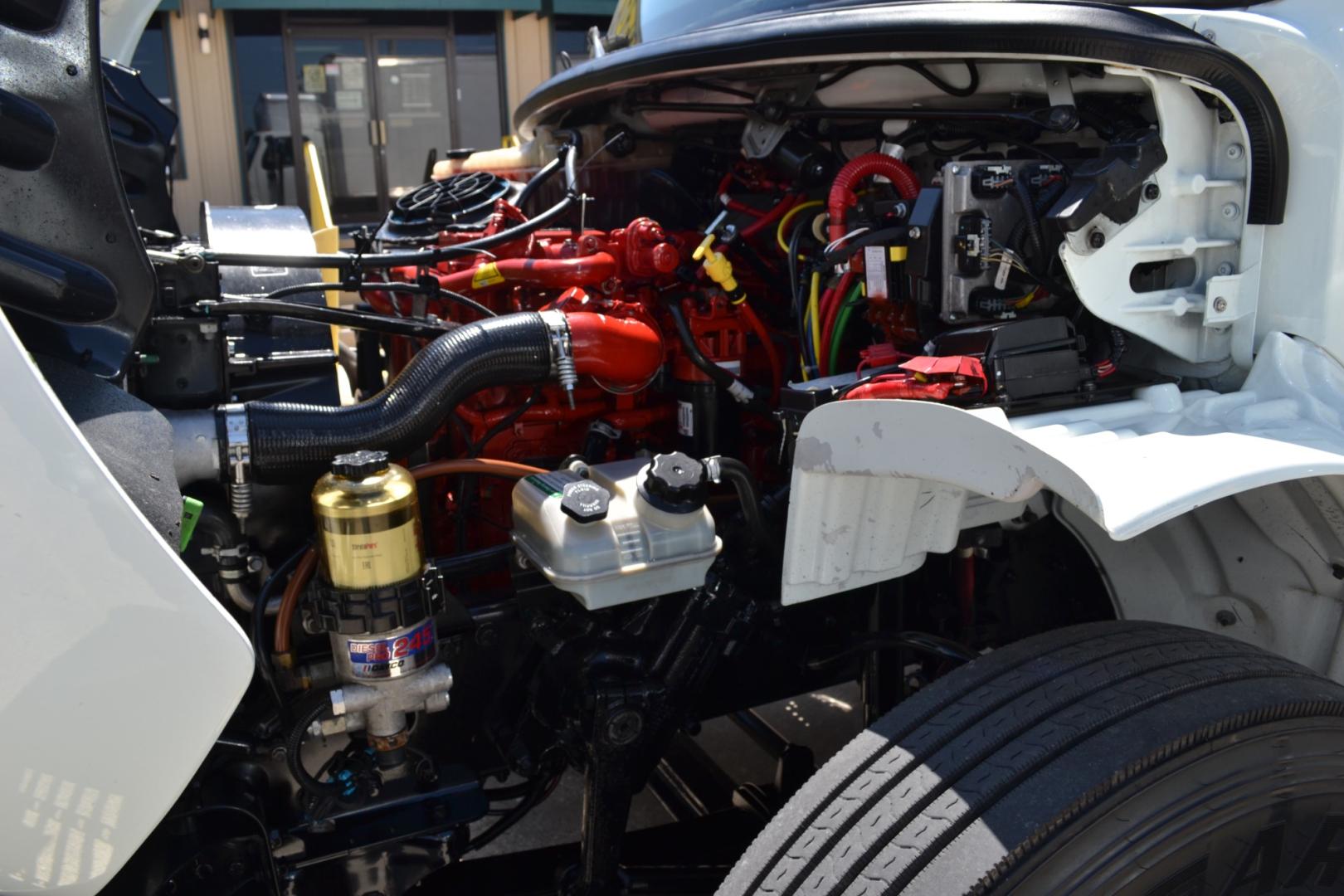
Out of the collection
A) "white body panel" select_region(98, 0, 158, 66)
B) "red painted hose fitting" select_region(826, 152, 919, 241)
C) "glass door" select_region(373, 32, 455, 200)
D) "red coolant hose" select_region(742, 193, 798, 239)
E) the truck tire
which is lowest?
the truck tire

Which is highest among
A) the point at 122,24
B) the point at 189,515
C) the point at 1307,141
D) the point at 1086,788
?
the point at 122,24

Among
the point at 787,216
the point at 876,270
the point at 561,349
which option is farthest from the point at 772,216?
the point at 561,349

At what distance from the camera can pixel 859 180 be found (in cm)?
220

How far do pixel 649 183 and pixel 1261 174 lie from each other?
4.71 ft

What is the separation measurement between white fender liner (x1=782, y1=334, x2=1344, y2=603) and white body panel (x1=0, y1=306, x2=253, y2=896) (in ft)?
2.79

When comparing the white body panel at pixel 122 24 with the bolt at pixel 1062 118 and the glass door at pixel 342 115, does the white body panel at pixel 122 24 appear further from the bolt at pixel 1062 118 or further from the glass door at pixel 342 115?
the glass door at pixel 342 115

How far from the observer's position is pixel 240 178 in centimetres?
1125

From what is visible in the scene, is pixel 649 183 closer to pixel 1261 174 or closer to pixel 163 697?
pixel 1261 174

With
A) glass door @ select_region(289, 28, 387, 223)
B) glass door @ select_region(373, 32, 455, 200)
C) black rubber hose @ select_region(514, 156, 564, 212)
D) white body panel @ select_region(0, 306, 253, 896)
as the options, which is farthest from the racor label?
glass door @ select_region(373, 32, 455, 200)

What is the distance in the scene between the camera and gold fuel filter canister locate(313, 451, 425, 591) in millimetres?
1582

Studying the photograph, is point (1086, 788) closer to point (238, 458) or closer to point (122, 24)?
point (238, 458)

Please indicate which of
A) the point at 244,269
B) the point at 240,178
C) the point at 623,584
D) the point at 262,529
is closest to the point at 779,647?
the point at 623,584

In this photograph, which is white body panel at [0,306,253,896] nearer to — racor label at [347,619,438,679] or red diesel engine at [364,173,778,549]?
racor label at [347,619,438,679]

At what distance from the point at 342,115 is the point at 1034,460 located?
11.4 m
